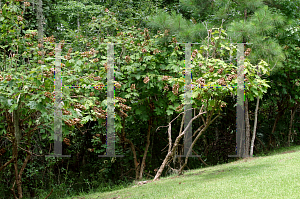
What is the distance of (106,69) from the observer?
6.05 metres

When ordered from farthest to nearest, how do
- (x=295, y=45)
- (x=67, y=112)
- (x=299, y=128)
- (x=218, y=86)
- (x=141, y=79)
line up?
(x=299, y=128) < (x=295, y=45) < (x=141, y=79) < (x=218, y=86) < (x=67, y=112)

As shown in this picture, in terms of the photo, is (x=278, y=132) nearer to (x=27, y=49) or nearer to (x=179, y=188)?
(x=179, y=188)

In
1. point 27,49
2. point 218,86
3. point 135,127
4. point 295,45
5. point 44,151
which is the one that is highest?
point 295,45

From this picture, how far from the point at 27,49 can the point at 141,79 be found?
8.49 feet

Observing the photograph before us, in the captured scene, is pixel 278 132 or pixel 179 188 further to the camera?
pixel 278 132

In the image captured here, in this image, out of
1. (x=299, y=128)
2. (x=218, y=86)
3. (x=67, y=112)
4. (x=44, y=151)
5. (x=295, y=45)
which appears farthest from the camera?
(x=299, y=128)

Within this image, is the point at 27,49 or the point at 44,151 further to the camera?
the point at 44,151

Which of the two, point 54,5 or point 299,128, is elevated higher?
point 54,5

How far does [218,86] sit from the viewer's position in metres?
4.63

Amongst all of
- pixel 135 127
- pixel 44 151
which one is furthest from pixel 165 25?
pixel 44 151

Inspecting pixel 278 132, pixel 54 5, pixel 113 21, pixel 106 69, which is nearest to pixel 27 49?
pixel 106 69

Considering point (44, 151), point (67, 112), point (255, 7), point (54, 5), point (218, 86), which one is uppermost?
point (54, 5)

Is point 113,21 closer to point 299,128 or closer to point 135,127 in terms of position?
point 135,127

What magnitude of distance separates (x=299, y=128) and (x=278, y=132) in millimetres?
1235
